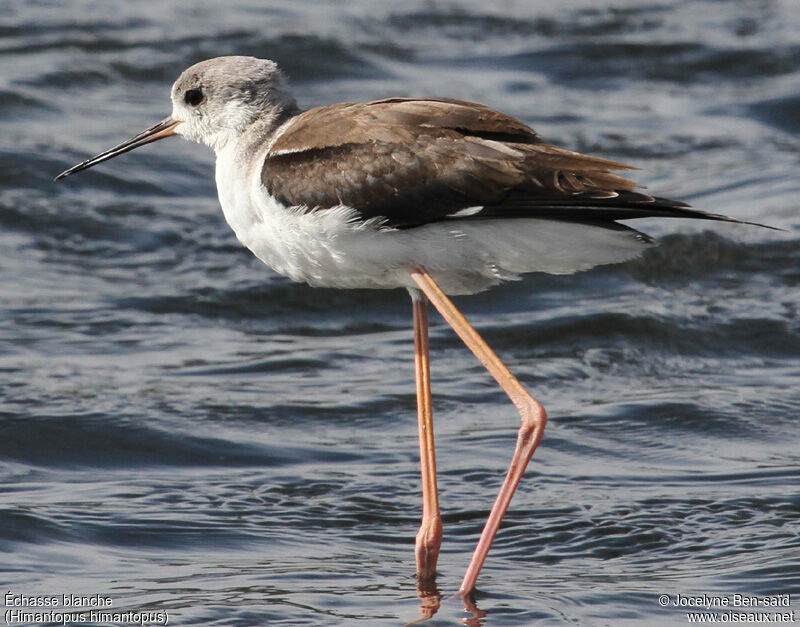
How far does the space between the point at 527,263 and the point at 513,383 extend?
666 mm

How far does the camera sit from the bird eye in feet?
24.2

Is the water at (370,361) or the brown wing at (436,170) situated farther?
the water at (370,361)

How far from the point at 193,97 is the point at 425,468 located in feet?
7.27

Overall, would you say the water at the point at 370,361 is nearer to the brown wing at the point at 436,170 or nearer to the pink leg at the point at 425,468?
the pink leg at the point at 425,468

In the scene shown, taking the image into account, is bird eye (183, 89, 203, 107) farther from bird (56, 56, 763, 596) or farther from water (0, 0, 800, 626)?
water (0, 0, 800, 626)

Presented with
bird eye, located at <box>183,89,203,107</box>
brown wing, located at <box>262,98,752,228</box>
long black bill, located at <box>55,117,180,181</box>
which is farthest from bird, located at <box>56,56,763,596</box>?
long black bill, located at <box>55,117,180,181</box>

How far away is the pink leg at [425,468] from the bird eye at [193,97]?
1.51 m

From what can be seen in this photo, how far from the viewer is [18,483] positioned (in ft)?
26.7

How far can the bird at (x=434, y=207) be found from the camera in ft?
20.5

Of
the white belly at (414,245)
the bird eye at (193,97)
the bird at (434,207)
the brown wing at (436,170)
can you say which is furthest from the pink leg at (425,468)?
the bird eye at (193,97)

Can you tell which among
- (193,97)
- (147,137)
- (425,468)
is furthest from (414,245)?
(147,137)

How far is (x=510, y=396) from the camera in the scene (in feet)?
22.4

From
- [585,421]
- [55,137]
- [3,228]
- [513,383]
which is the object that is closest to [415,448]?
[585,421]

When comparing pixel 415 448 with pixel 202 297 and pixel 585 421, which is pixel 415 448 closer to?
pixel 585 421
